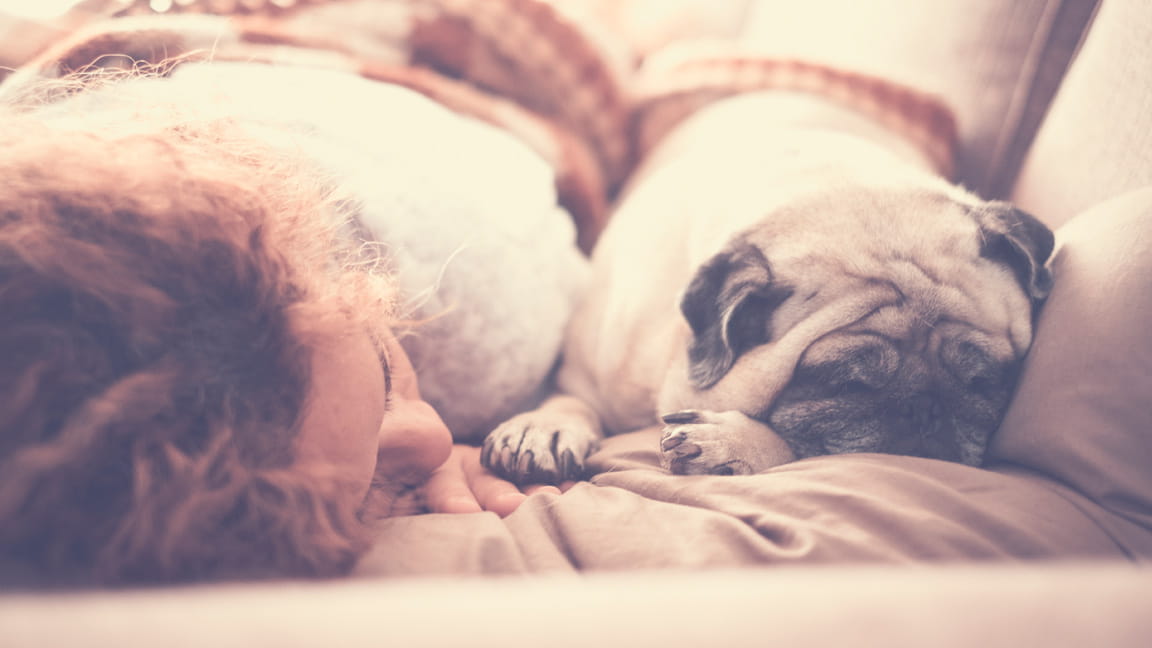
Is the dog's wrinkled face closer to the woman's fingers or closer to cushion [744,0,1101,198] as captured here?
the woman's fingers

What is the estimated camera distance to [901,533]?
0.77m

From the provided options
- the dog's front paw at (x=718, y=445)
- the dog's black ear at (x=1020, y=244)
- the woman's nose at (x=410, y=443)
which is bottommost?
the woman's nose at (x=410, y=443)

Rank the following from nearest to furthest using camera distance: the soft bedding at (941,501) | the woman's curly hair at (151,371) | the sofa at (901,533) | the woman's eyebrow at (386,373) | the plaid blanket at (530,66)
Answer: the sofa at (901,533) → the woman's curly hair at (151,371) → the soft bedding at (941,501) → the woman's eyebrow at (386,373) → the plaid blanket at (530,66)

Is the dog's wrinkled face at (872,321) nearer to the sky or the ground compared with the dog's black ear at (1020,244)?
nearer to the ground

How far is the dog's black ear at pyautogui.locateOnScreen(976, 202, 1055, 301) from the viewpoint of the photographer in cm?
112

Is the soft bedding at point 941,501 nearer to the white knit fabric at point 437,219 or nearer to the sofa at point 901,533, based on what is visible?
the sofa at point 901,533

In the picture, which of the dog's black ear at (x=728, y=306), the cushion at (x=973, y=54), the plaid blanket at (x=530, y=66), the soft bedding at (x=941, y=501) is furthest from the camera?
the cushion at (x=973, y=54)

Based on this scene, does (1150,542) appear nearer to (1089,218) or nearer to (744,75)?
(1089,218)

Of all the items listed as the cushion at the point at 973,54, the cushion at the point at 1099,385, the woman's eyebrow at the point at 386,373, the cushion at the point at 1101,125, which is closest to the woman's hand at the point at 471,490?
the woman's eyebrow at the point at 386,373

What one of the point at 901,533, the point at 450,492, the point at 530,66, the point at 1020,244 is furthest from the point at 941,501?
the point at 530,66

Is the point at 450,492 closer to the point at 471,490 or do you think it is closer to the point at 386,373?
the point at 471,490

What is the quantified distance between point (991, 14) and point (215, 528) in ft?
7.59

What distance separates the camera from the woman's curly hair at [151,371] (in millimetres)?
623

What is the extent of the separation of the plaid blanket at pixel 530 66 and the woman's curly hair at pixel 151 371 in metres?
0.87
